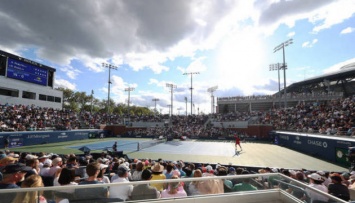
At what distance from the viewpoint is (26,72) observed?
35562mm

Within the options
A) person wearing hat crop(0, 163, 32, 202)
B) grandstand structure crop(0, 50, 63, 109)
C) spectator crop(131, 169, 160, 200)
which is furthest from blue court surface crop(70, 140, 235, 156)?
person wearing hat crop(0, 163, 32, 202)

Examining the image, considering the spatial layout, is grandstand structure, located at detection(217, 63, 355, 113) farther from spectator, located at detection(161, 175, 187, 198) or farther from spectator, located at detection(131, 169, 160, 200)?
spectator, located at detection(131, 169, 160, 200)

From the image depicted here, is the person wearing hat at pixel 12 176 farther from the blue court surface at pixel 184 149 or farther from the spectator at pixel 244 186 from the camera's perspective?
the blue court surface at pixel 184 149

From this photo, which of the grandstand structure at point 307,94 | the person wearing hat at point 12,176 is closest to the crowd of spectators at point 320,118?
the grandstand structure at point 307,94

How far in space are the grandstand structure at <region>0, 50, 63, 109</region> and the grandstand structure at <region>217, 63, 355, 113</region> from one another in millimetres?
51937

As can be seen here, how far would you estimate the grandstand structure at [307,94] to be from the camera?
Result: 173 feet

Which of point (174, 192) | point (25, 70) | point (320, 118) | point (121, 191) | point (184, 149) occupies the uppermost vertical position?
→ point (25, 70)

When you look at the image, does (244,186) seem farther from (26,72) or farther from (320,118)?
(26,72)

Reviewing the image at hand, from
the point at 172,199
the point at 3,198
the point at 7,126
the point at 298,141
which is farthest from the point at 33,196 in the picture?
the point at 7,126

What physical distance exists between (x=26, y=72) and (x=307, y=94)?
223 ft

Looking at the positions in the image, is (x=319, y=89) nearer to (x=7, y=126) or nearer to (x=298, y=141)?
(x=298, y=141)

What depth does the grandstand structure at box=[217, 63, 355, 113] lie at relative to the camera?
52750 mm

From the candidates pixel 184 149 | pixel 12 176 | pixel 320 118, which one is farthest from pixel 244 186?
pixel 320 118

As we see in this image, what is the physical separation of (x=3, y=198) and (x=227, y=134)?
1535 inches
